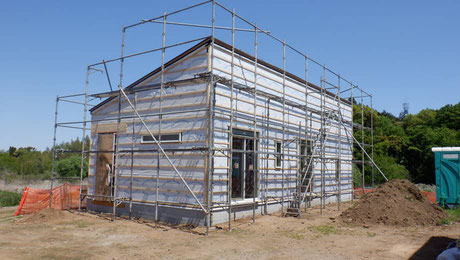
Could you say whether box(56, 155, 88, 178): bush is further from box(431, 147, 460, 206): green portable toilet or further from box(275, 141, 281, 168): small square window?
box(431, 147, 460, 206): green portable toilet

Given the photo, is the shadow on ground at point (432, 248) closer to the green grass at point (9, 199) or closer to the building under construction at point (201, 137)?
the building under construction at point (201, 137)

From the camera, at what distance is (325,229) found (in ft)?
32.0

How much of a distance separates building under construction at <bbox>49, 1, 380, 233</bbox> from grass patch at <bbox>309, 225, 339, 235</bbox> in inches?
58.6

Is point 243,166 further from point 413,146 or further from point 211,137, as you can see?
point 413,146

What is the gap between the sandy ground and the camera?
23.3 ft

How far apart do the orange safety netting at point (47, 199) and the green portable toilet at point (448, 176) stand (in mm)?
13911

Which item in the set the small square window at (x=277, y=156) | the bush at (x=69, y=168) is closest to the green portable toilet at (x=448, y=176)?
the small square window at (x=277, y=156)

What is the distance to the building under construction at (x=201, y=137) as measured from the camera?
9930mm

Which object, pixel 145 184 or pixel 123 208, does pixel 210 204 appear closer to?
pixel 145 184

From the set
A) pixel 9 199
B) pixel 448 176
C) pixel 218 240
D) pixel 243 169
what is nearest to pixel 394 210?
pixel 448 176

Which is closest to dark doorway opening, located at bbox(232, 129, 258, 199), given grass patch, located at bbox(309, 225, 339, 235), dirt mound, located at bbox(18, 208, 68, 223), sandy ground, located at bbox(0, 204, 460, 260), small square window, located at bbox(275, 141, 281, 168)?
sandy ground, located at bbox(0, 204, 460, 260)

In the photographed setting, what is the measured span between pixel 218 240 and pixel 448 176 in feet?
31.9

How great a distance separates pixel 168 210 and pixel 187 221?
828 millimetres

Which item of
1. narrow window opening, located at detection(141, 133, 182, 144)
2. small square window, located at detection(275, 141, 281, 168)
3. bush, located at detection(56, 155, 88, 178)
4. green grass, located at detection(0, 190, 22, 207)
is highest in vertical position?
narrow window opening, located at detection(141, 133, 182, 144)
